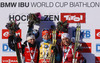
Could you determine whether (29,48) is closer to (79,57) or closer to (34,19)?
(34,19)

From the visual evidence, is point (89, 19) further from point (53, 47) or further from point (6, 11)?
point (6, 11)

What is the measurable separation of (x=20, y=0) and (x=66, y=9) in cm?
73

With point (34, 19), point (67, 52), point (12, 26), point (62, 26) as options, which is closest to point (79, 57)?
point (67, 52)

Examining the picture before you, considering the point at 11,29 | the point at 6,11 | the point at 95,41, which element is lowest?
the point at 95,41

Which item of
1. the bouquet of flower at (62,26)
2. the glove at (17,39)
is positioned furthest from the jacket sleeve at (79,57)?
the glove at (17,39)

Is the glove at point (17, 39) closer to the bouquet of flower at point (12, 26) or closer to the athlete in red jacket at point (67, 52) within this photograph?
the bouquet of flower at point (12, 26)

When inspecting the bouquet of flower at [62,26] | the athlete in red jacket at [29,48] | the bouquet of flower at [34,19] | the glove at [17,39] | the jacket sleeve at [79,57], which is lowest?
the jacket sleeve at [79,57]

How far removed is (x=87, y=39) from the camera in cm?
384

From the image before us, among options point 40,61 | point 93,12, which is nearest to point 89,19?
point 93,12

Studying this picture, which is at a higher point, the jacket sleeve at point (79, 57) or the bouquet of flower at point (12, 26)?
the bouquet of flower at point (12, 26)

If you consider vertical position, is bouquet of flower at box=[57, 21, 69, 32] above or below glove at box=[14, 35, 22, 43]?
above

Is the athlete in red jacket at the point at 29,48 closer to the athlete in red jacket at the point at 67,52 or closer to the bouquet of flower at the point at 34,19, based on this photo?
the bouquet of flower at the point at 34,19

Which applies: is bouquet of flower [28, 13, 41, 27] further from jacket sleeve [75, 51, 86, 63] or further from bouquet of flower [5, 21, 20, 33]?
jacket sleeve [75, 51, 86, 63]

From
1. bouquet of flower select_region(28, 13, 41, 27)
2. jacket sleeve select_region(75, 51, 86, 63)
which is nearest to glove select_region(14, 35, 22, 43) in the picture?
bouquet of flower select_region(28, 13, 41, 27)
